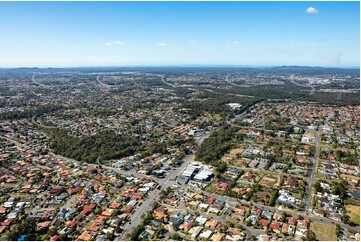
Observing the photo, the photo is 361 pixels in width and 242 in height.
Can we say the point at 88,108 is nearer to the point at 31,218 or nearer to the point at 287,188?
the point at 31,218

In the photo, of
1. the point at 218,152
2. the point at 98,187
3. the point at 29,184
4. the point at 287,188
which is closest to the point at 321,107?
the point at 218,152

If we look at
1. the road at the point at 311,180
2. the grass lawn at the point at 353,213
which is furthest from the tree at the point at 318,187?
the grass lawn at the point at 353,213

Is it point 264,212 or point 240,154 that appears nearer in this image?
point 264,212

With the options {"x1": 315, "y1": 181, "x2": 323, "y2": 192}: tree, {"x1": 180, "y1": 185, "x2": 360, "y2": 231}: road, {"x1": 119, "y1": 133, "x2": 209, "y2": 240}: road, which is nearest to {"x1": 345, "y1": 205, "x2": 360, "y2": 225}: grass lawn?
{"x1": 180, "y1": 185, "x2": 360, "y2": 231}: road

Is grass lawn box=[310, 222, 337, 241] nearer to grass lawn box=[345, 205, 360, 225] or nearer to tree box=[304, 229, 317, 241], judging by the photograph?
tree box=[304, 229, 317, 241]

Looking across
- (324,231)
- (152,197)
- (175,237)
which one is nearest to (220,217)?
(175,237)

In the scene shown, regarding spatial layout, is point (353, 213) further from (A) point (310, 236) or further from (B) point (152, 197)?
(B) point (152, 197)
